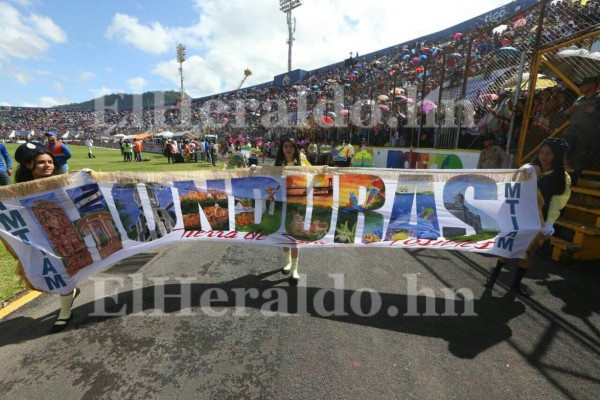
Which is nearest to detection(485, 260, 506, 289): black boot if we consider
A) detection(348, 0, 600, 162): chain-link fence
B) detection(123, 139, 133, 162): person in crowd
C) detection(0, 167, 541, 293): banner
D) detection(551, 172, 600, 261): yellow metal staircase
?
detection(0, 167, 541, 293): banner

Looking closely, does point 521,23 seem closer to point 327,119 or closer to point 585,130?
point 585,130

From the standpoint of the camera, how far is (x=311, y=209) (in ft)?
13.1

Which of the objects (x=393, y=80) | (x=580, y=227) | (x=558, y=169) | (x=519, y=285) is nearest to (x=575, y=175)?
(x=580, y=227)

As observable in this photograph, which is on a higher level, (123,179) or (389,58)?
(389,58)

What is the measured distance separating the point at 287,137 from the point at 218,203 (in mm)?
1337

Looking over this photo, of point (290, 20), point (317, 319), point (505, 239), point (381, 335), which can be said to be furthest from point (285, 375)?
point (290, 20)

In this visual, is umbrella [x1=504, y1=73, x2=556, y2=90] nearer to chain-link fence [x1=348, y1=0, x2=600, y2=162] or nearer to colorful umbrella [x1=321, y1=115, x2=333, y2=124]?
chain-link fence [x1=348, y1=0, x2=600, y2=162]

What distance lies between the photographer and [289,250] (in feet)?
14.6

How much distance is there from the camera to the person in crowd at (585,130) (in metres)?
5.13

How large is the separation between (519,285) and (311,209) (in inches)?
111

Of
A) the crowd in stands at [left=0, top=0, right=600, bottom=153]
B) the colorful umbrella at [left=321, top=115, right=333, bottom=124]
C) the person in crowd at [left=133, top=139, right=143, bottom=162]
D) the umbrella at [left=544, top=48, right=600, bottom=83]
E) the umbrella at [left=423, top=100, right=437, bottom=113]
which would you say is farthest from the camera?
the person in crowd at [left=133, top=139, right=143, bottom=162]

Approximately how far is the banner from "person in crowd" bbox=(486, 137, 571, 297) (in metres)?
0.14

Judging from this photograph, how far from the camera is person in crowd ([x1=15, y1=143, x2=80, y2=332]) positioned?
3258 millimetres

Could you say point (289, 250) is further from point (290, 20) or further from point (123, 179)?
point (290, 20)
